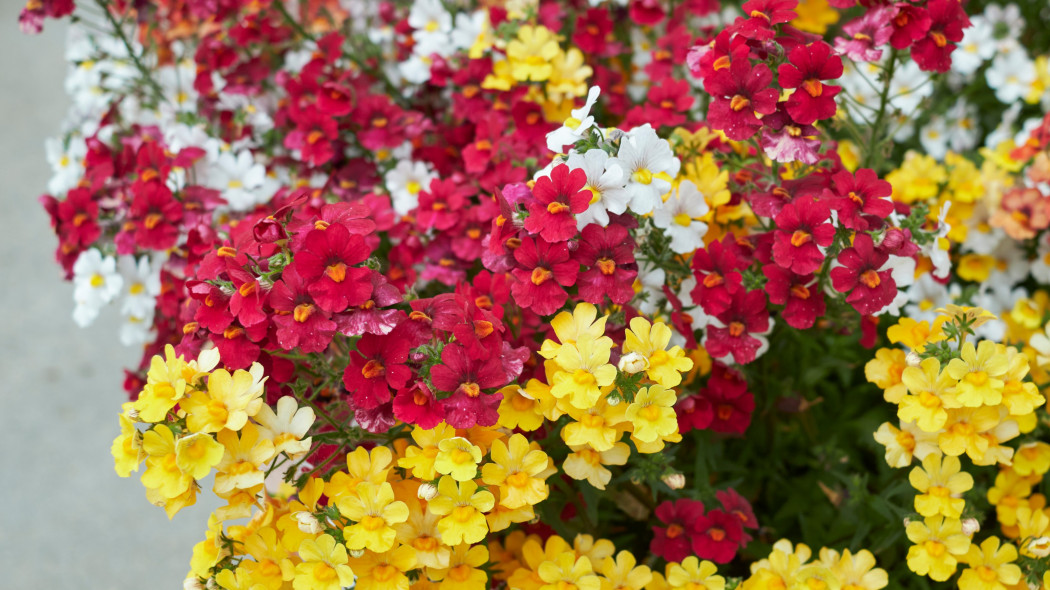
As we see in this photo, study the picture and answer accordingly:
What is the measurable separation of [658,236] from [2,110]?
4.69 metres

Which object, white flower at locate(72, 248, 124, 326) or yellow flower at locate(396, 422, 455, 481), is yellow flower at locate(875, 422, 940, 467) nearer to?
yellow flower at locate(396, 422, 455, 481)

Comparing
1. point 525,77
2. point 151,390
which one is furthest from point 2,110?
point 151,390

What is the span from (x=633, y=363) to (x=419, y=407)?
345 mm

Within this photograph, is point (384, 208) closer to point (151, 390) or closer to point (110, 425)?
point (151, 390)

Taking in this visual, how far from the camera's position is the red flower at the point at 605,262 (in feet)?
4.60

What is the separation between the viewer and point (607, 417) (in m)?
1.35

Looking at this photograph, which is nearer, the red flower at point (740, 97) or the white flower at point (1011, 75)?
the red flower at point (740, 97)

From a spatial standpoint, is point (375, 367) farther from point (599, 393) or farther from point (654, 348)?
point (654, 348)

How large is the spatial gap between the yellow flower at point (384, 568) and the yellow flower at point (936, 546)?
0.88 meters

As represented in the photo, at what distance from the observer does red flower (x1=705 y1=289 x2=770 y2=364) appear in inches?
61.4

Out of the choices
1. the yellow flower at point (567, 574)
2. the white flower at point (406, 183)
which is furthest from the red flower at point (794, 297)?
the white flower at point (406, 183)

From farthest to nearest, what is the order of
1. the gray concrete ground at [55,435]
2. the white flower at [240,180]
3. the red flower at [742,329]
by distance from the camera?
the gray concrete ground at [55,435] → the white flower at [240,180] → the red flower at [742,329]

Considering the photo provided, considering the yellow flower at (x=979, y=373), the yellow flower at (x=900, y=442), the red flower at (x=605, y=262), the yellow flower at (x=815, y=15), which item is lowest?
the yellow flower at (x=900, y=442)

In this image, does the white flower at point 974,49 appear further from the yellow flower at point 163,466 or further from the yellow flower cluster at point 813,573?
Answer: the yellow flower at point 163,466
